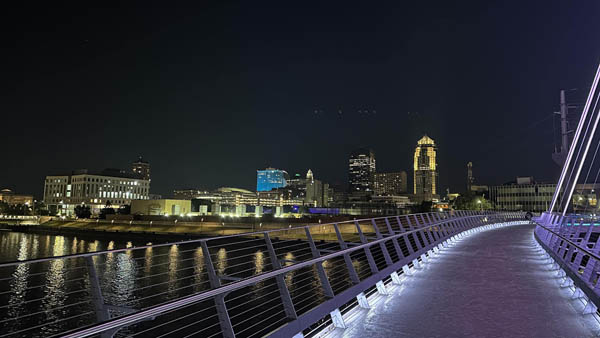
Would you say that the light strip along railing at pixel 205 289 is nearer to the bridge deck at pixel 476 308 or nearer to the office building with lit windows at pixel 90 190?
the bridge deck at pixel 476 308

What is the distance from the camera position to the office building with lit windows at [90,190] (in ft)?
522

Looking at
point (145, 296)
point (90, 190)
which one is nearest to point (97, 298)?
point (145, 296)

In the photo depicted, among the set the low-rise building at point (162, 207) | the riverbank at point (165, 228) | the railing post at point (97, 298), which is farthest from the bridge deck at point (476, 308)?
the low-rise building at point (162, 207)

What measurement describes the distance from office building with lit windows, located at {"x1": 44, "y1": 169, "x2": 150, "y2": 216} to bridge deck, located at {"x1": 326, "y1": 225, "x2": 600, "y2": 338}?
161318mm

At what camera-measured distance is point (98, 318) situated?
308cm

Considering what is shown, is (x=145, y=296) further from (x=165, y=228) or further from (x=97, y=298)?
(x=165, y=228)

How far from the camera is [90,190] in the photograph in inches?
6319

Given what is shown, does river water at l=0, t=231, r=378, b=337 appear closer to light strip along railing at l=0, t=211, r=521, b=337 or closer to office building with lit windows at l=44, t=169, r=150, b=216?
light strip along railing at l=0, t=211, r=521, b=337

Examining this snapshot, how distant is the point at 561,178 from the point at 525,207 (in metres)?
106

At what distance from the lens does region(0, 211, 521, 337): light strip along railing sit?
3297mm

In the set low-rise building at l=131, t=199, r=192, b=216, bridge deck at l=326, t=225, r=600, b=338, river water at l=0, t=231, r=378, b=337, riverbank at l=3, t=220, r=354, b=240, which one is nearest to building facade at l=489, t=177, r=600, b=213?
riverbank at l=3, t=220, r=354, b=240

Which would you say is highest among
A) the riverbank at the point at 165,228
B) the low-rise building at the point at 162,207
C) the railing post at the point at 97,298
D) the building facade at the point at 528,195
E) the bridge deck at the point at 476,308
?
the building facade at the point at 528,195

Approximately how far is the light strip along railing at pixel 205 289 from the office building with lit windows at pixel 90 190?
400 feet

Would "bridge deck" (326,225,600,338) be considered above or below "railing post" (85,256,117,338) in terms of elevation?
below
